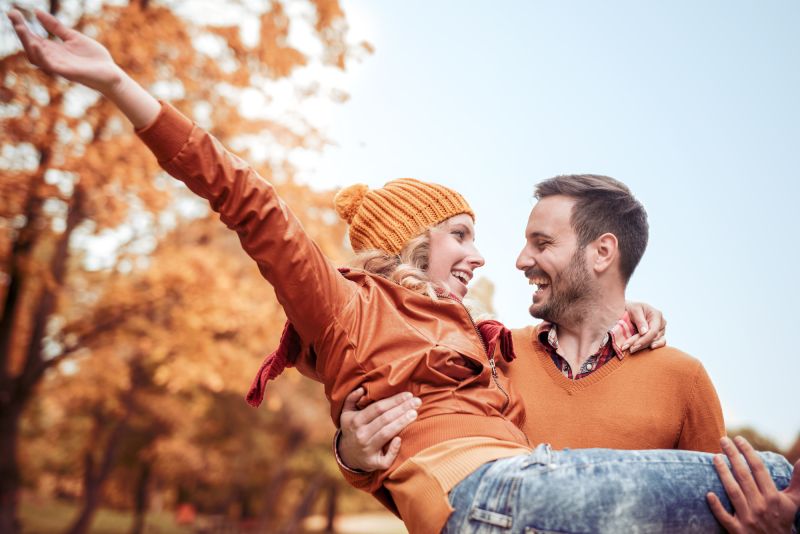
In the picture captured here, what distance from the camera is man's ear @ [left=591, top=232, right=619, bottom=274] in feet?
9.53

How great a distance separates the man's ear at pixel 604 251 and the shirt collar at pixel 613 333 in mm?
220

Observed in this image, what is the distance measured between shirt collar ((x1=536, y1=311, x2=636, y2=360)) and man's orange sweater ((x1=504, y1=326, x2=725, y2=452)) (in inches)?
2.7

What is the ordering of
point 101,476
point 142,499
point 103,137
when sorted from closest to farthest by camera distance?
point 103,137, point 101,476, point 142,499

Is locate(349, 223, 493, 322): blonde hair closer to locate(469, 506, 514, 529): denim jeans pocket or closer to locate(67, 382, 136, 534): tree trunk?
locate(469, 506, 514, 529): denim jeans pocket

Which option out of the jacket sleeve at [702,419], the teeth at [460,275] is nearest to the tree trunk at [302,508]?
the teeth at [460,275]

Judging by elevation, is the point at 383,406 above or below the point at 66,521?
above

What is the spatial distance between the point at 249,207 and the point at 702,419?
69.3 inches

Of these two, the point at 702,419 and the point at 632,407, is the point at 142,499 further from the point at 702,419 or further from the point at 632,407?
the point at 702,419

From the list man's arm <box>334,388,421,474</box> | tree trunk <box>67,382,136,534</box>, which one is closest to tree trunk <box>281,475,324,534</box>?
tree trunk <box>67,382,136,534</box>

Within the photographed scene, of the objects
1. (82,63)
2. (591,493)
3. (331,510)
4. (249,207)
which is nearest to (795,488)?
(591,493)

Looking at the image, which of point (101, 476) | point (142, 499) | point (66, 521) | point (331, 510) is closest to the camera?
point (101, 476)

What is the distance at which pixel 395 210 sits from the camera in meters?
2.89

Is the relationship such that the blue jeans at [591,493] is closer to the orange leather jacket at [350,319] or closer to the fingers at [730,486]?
the fingers at [730,486]

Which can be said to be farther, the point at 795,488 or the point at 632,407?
the point at 632,407
